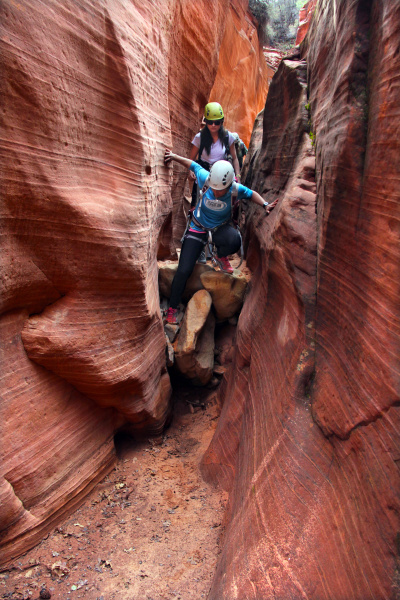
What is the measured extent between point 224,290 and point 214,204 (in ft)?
5.00

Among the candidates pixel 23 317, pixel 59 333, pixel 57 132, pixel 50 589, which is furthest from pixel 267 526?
pixel 57 132

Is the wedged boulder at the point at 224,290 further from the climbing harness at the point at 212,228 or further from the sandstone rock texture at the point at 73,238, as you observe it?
the sandstone rock texture at the point at 73,238

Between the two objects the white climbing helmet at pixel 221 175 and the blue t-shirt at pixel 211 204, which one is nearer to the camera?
the white climbing helmet at pixel 221 175

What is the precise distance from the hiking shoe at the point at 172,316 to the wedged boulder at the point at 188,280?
0.40 meters

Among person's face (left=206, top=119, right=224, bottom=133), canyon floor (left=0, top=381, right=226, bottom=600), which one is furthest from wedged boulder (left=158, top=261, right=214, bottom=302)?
canyon floor (left=0, top=381, right=226, bottom=600)

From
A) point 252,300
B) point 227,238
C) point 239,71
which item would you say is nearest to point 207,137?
point 227,238

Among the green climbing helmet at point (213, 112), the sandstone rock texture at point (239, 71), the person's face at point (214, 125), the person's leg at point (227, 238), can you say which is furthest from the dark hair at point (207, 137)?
the sandstone rock texture at point (239, 71)

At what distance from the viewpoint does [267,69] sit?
1591 cm

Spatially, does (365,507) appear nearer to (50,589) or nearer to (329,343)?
(329,343)

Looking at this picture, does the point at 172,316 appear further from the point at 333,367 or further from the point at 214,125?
the point at 333,367

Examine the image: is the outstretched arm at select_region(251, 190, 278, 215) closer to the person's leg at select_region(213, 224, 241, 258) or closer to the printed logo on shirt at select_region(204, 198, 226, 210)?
the printed logo on shirt at select_region(204, 198, 226, 210)

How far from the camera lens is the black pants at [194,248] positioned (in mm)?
5508

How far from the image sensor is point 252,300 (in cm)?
521

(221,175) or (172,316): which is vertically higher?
(221,175)
